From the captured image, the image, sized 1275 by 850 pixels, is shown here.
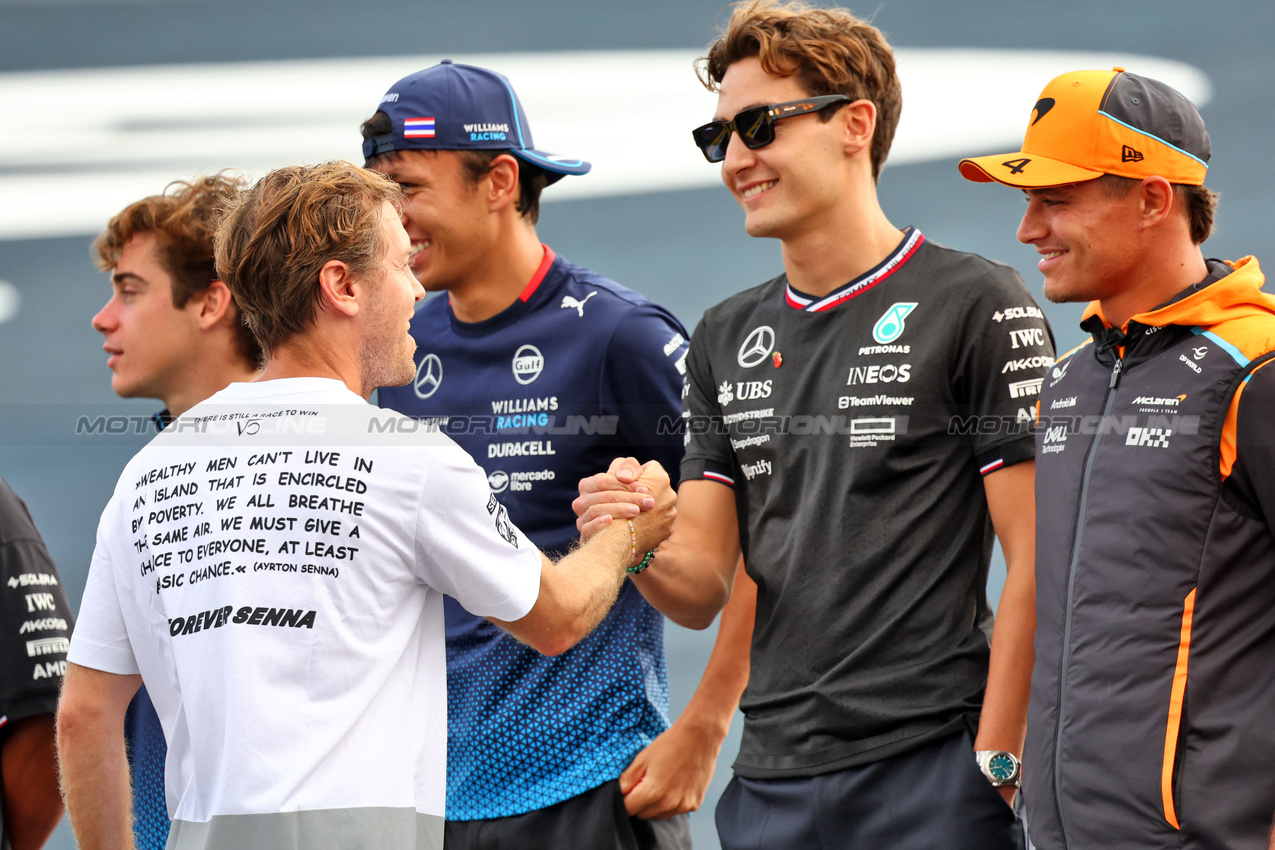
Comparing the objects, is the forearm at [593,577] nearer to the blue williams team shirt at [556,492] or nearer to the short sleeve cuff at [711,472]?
the short sleeve cuff at [711,472]

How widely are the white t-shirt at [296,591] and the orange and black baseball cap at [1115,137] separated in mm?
1017

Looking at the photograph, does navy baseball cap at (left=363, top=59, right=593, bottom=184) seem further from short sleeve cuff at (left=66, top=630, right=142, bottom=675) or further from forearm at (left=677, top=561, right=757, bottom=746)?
short sleeve cuff at (left=66, top=630, right=142, bottom=675)

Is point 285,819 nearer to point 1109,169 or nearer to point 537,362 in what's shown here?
point 537,362

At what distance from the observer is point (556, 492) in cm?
245

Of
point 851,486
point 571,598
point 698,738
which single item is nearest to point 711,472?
point 851,486

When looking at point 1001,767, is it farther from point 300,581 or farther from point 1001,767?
point 300,581

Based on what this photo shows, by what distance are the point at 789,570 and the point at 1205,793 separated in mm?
743

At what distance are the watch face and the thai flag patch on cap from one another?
5.85 feet

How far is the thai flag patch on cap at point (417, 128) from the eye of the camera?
8.91 ft

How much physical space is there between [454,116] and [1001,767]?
1811 millimetres

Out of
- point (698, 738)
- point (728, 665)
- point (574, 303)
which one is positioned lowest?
A: point (698, 738)

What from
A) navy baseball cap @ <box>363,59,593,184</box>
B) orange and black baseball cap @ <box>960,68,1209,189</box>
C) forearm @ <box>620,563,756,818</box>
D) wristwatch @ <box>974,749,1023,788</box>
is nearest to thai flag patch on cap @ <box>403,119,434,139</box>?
navy baseball cap @ <box>363,59,593,184</box>

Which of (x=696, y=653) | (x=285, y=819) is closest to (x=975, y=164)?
(x=285, y=819)

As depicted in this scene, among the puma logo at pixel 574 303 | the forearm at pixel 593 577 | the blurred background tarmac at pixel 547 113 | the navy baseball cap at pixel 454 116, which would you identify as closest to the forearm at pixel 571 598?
the forearm at pixel 593 577
